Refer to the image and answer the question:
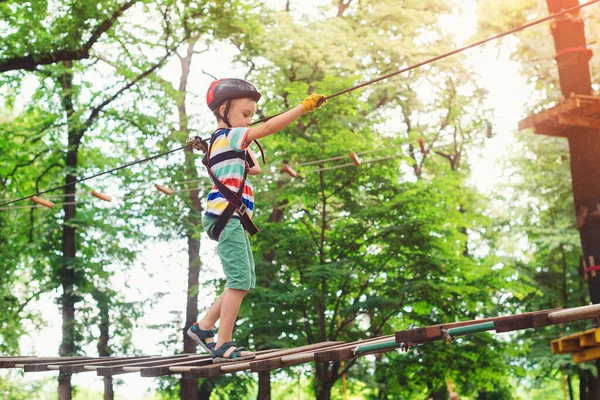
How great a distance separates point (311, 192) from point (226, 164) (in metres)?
8.32

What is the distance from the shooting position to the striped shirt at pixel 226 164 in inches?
176

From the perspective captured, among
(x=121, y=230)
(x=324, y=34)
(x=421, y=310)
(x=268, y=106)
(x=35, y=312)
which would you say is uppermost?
(x=324, y=34)

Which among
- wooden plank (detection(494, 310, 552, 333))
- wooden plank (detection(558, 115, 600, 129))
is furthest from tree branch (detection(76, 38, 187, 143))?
wooden plank (detection(494, 310, 552, 333))

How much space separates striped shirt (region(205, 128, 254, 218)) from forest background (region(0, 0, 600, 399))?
6380 mm

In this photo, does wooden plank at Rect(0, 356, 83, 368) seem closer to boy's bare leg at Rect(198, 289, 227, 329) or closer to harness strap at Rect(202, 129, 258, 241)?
boy's bare leg at Rect(198, 289, 227, 329)

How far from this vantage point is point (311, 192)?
12812 mm

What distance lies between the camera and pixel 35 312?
20.5 meters

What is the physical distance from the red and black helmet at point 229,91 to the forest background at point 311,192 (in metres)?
6.55

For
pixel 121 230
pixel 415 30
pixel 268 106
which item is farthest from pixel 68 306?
pixel 415 30

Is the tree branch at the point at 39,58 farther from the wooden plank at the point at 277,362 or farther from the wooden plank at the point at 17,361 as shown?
the wooden plank at the point at 277,362

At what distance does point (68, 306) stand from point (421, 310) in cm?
830

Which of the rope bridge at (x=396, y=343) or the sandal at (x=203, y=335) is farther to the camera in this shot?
the sandal at (x=203, y=335)

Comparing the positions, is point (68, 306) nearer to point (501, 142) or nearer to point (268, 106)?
point (268, 106)

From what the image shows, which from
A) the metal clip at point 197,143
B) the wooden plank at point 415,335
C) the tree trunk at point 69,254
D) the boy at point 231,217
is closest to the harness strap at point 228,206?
the boy at point 231,217
